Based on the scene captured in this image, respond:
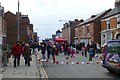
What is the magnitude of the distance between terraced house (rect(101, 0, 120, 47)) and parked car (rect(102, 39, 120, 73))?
2717 centimetres

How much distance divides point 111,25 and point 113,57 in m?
33.0

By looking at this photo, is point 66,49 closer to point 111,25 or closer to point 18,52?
point 111,25

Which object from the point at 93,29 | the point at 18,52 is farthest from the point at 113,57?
the point at 93,29

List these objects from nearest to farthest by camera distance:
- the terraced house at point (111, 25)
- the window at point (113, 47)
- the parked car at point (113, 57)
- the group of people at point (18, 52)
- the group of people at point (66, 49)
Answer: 1. the parked car at point (113, 57)
2. the window at point (113, 47)
3. the group of people at point (18, 52)
4. the group of people at point (66, 49)
5. the terraced house at point (111, 25)

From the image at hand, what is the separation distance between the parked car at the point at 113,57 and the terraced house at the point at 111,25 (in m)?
27.2

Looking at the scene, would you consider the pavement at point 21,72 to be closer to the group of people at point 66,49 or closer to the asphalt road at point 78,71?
the asphalt road at point 78,71

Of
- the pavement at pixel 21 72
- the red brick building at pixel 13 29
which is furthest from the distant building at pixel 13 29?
the pavement at pixel 21 72

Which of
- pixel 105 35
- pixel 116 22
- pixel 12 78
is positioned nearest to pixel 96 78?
pixel 12 78

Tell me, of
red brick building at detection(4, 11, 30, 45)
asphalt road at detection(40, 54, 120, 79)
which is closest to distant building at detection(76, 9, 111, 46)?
red brick building at detection(4, 11, 30, 45)

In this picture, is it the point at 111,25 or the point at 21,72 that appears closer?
the point at 21,72

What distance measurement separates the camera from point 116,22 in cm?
4469

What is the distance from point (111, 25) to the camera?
4731cm

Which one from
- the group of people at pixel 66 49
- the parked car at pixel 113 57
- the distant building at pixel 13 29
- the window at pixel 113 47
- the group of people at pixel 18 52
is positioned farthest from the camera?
the distant building at pixel 13 29

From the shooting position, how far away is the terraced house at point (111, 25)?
44.3m
